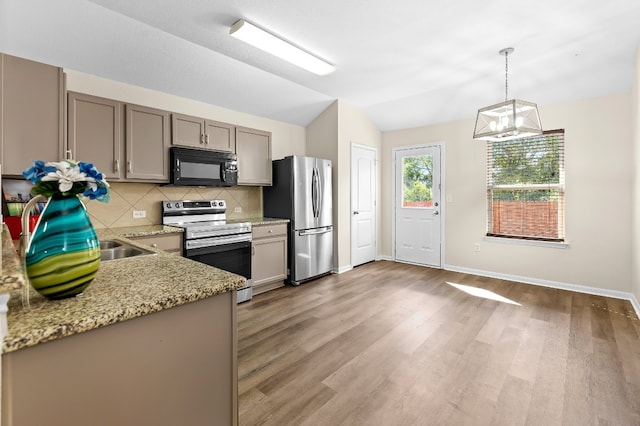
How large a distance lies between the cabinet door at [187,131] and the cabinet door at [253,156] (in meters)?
0.50

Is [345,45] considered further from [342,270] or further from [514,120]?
[342,270]

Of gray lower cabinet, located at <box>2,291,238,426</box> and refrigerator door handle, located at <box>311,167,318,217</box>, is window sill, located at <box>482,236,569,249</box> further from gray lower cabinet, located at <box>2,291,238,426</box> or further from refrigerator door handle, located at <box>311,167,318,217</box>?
gray lower cabinet, located at <box>2,291,238,426</box>

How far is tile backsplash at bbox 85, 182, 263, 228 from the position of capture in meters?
3.10

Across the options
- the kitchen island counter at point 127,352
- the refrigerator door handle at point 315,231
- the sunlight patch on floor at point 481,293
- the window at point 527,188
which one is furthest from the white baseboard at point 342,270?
the kitchen island counter at point 127,352

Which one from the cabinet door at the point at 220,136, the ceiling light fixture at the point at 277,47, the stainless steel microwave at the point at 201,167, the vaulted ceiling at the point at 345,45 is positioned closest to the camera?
the vaulted ceiling at the point at 345,45

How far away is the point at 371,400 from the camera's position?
183cm

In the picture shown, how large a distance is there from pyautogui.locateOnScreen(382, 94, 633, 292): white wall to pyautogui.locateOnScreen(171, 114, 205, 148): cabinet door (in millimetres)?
3818

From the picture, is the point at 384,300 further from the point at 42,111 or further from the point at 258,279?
the point at 42,111

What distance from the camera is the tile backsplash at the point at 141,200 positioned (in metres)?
3.10

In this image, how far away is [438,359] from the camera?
2268 millimetres

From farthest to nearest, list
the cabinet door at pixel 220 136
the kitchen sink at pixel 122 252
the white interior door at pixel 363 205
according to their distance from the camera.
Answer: the white interior door at pixel 363 205, the cabinet door at pixel 220 136, the kitchen sink at pixel 122 252

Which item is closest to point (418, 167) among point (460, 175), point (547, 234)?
point (460, 175)

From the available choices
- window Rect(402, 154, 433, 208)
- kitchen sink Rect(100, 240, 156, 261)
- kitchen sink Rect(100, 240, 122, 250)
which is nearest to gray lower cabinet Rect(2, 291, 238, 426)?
kitchen sink Rect(100, 240, 156, 261)

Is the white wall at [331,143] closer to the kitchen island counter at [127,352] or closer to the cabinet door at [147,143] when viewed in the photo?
the cabinet door at [147,143]
